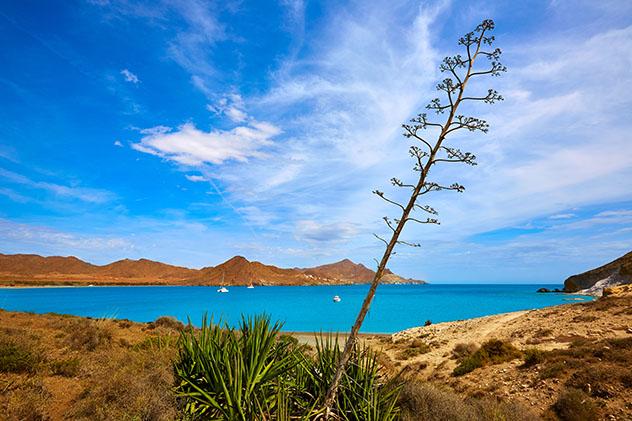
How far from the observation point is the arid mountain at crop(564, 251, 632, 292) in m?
51.6

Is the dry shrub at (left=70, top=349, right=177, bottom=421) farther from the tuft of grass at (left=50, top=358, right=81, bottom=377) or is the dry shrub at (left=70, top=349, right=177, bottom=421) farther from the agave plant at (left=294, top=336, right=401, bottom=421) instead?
the agave plant at (left=294, top=336, right=401, bottom=421)

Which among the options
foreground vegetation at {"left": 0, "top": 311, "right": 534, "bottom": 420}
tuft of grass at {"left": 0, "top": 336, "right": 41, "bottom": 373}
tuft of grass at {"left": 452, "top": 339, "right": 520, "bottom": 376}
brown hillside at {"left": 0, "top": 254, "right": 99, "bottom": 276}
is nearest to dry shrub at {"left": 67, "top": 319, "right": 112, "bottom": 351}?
foreground vegetation at {"left": 0, "top": 311, "right": 534, "bottom": 420}

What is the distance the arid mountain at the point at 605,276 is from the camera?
169 ft

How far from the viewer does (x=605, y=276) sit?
72.7 m

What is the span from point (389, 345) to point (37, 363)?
19.6 meters

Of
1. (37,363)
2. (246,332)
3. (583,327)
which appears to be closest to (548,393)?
(583,327)

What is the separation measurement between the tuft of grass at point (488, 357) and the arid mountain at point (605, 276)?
4732 cm

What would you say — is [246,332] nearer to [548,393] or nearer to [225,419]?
[225,419]

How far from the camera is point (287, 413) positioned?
3.35 meters

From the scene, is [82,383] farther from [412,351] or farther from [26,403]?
[412,351]

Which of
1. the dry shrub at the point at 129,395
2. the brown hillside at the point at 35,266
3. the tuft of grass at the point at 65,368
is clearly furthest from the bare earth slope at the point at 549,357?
the brown hillside at the point at 35,266

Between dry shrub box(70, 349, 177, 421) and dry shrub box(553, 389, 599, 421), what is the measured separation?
9.52 metres

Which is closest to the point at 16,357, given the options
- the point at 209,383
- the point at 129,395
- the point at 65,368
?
the point at 65,368

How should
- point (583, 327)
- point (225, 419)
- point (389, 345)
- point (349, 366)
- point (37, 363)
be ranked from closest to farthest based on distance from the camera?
point (225, 419), point (349, 366), point (37, 363), point (583, 327), point (389, 345)
